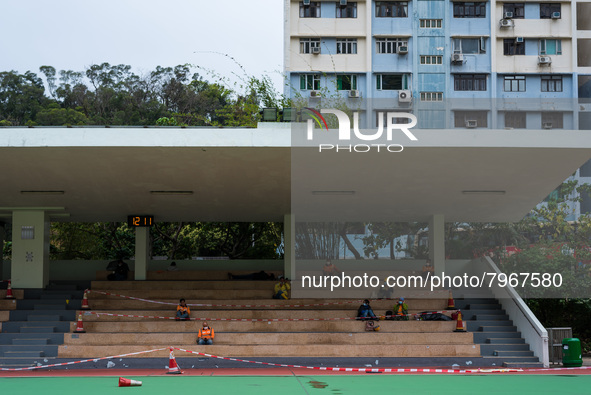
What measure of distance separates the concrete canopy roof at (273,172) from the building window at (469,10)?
2785cm

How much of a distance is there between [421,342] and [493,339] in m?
2.34

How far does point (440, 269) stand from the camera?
25.9 meters

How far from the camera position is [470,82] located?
5194 cm

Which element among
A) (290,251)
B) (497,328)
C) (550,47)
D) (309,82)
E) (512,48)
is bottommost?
(497,328)

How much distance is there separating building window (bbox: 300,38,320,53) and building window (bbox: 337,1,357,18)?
236 centimetres

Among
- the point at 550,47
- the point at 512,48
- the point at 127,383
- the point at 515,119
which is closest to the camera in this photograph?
the point at 127,383

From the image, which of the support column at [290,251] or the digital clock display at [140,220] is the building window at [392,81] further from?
the digital clock display at [140,220]

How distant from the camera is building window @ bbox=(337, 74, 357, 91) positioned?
168 feet

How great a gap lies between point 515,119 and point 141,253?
592 inches

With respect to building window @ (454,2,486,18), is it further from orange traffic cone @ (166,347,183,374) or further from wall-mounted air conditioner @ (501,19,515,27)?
orange traffic cone @ (166,347,183,374)

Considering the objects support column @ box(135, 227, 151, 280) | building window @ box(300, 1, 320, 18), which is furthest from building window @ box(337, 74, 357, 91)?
support column @ box(135, 227, 151, 280)

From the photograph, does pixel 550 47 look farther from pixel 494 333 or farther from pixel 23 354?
pixel 23 354

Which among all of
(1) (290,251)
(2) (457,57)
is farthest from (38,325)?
(2) (457,57)

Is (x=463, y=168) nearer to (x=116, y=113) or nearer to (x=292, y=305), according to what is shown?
(x=292, y=305)
